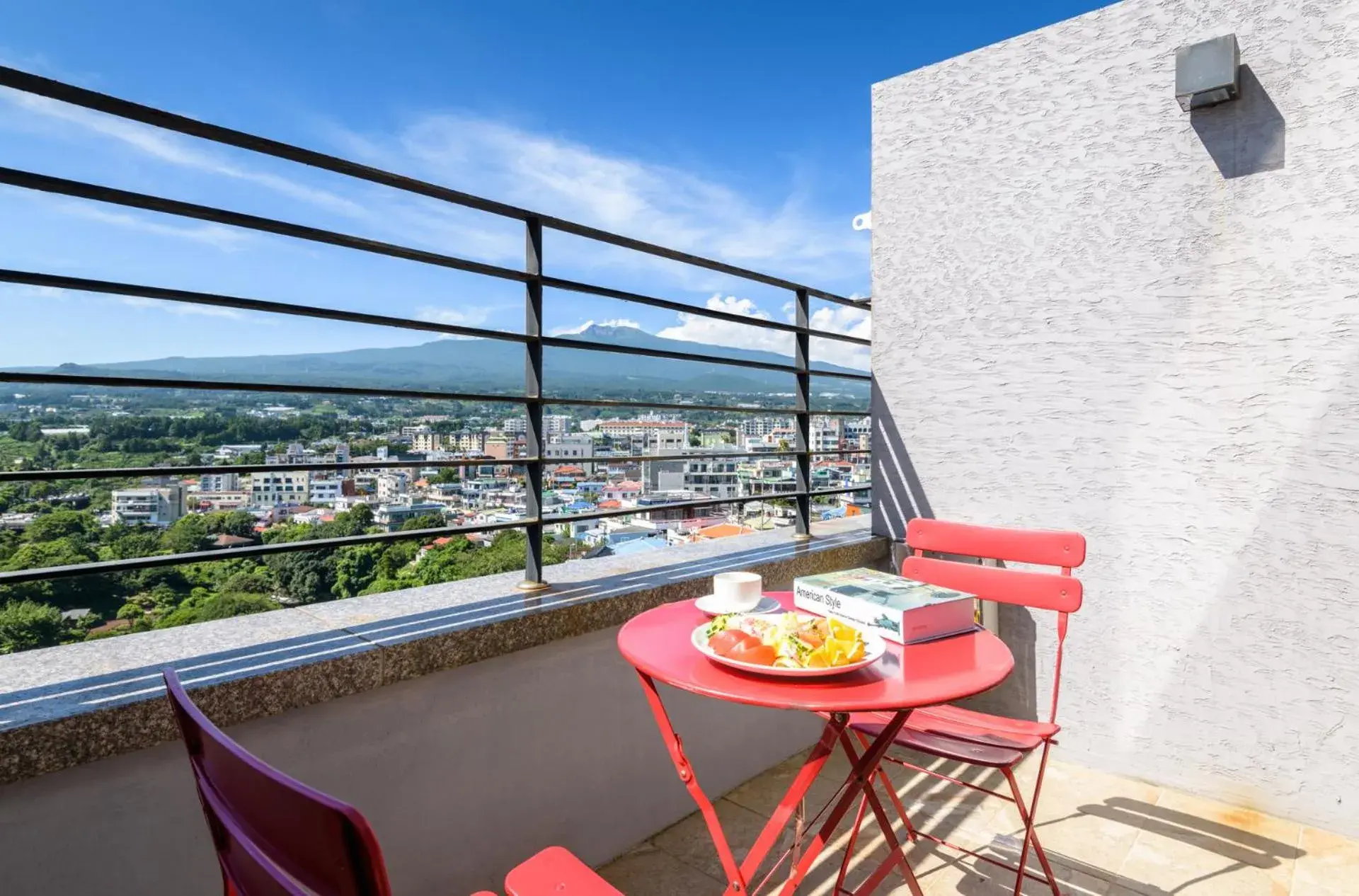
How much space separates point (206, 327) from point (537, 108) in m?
20.6

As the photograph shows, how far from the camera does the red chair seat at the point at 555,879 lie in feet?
3.74

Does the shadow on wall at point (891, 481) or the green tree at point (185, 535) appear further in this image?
the shadow on wall at point (891, 481)

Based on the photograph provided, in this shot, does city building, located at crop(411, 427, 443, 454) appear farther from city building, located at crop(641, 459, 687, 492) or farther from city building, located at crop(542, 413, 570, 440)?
city building, located at crop(641, 459, 687, 492)

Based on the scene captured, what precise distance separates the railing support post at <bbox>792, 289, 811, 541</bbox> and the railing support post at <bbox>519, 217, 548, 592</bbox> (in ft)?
4.58

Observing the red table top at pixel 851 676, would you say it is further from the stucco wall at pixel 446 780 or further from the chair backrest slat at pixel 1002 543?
the chair backrest slat at pixel 1002 543

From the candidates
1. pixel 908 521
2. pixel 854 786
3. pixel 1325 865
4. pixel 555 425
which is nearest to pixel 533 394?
pixel 555 425

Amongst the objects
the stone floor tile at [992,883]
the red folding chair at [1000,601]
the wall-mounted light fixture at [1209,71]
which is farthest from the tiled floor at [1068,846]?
the wall-mounted light fixture at [1209,71]

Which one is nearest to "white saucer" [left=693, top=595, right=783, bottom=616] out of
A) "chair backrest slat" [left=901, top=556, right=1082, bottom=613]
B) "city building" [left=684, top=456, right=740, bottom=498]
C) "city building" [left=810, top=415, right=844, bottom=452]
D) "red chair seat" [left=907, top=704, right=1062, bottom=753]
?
"red chair seat" [left=907, top=704, right=1062, bottom=753]

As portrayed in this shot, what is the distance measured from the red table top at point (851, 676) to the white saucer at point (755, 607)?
58 millimetres

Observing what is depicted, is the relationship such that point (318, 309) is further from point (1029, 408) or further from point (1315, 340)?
point (1315, 340)

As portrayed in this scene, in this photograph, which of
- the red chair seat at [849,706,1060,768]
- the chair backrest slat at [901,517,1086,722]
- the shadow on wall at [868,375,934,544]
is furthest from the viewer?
the shadow on wall at [868,375,934,544]

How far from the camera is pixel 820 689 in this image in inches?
46.6

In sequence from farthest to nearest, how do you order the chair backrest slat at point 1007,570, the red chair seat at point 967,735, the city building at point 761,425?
1. the city building at point 761,425
2. the chair backrest slat at point 1007,570
3. the red chair seat at point 967,735

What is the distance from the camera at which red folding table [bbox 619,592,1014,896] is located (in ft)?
3.74
